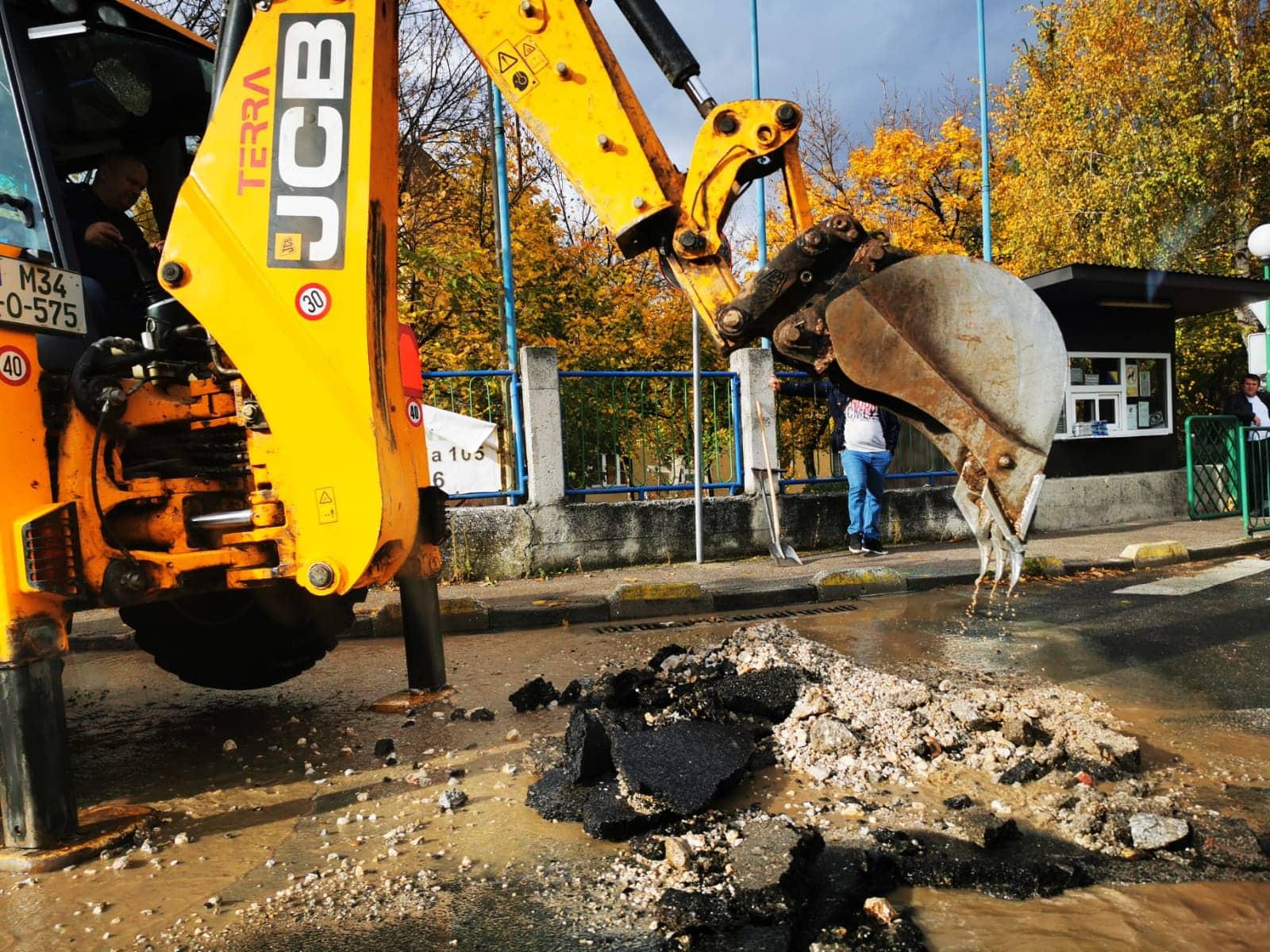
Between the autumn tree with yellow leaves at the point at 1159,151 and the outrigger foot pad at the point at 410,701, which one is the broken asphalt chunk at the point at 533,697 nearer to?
the outrigger foot pad at the point at 410,701

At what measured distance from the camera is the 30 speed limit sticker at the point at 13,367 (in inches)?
120

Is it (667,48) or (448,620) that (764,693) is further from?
(448,620)

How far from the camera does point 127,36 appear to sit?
4.02 meters

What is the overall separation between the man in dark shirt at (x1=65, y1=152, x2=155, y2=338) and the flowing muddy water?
2.00 m

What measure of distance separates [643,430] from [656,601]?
3.08 meters

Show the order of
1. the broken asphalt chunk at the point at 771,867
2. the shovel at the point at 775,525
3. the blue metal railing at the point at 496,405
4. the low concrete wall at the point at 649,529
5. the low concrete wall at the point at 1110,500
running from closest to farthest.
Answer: the broken asphalt chunk at the point at 771,867 < the low concrete wall at the point at 649,529 < the blue metal railing at the point at 496,405 < the shovel at the point at 775,525 < the low concrete wall at the point at 1110,500

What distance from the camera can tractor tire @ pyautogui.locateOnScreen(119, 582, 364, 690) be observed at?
173 inches

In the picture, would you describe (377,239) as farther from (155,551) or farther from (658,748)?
(658,748)

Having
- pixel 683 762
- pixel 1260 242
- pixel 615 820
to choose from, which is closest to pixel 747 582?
pixel 683 762

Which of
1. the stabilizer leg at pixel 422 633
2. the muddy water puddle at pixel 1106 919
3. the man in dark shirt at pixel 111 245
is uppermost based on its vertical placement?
the man in dark shirt at pixel 111 245

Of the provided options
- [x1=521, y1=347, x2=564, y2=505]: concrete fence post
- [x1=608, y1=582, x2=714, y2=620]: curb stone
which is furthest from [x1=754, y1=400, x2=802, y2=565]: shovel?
[x1=521, y1=347, x2=564, y2=505]: concrete fence post

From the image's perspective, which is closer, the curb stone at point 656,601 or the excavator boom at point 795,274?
the excavator boom at point 795,274

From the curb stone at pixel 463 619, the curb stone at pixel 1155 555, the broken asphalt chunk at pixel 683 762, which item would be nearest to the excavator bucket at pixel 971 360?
the broken asphalt chunk at pixel 683 762

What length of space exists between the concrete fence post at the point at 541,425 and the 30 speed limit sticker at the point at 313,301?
6.32 meters
